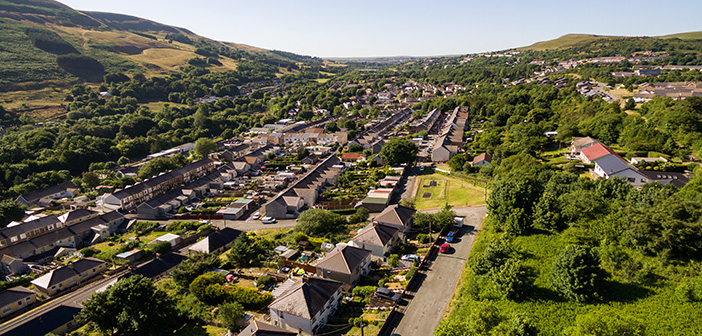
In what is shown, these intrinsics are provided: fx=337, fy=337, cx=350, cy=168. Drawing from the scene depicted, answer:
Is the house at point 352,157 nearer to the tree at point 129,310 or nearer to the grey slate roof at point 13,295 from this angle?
the tree at point 129,310

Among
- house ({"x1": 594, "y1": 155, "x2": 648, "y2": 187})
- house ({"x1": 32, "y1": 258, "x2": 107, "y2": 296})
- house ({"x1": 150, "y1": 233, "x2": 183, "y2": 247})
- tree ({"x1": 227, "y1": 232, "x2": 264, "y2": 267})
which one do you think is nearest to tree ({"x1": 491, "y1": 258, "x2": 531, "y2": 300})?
tree ({"x1": 227, "y1": 232, "x2": 264, "y2": 267})

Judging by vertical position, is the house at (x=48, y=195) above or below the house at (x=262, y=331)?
below

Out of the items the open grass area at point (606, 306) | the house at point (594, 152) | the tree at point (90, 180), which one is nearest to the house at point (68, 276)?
the tree at point (90, 180)

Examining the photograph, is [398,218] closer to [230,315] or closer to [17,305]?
[230,315]

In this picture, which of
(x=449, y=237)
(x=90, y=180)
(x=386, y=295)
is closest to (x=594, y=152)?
(x=449, y=237)

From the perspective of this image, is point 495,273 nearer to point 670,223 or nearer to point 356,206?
point 670,223

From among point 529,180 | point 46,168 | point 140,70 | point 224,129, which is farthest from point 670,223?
point 140,70
